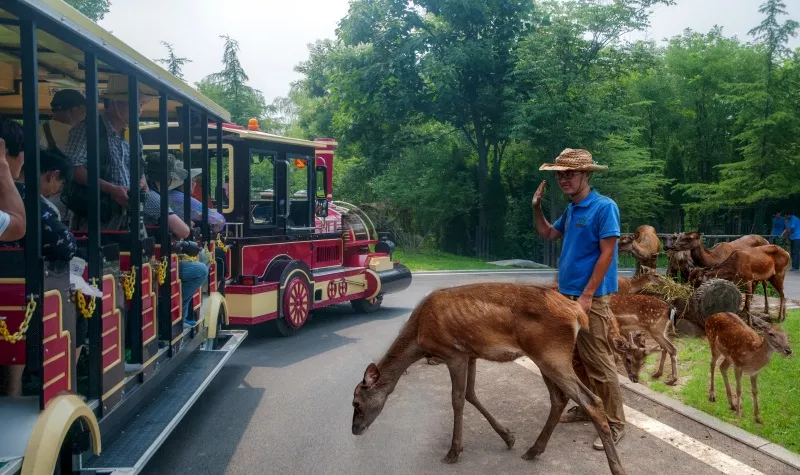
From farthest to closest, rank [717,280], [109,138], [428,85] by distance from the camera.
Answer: [428,85]
[717,280]
[109,138]

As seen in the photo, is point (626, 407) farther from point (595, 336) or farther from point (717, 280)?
point (717, 280)

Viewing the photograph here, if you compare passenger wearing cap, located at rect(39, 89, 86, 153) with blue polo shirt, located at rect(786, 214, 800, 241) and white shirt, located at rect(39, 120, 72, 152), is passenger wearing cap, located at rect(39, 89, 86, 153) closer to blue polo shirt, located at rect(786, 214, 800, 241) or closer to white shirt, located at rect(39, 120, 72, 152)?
white shirt, located at rect(39, 120, 72, 152)

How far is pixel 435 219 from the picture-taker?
24.9m

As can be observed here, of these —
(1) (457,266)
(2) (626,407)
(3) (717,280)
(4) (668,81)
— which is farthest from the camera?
(4) (668,81)

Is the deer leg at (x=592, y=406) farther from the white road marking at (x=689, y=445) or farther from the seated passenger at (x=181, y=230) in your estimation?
the seated passenger at (x=181, y=230)

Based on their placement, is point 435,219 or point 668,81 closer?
point 435,219

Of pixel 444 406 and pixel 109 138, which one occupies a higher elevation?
pixel 109 138

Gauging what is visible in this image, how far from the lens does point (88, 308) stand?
11.8 ft

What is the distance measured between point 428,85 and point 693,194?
1235 cm

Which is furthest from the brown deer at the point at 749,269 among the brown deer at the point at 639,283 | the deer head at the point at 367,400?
the deer head at the point at 367,400

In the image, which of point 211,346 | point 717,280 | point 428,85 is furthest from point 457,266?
point 211,346

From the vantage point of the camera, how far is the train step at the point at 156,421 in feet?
11.8

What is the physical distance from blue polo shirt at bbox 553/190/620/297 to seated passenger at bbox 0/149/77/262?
3285mm

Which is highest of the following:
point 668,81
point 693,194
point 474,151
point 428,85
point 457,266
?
point 668,81
